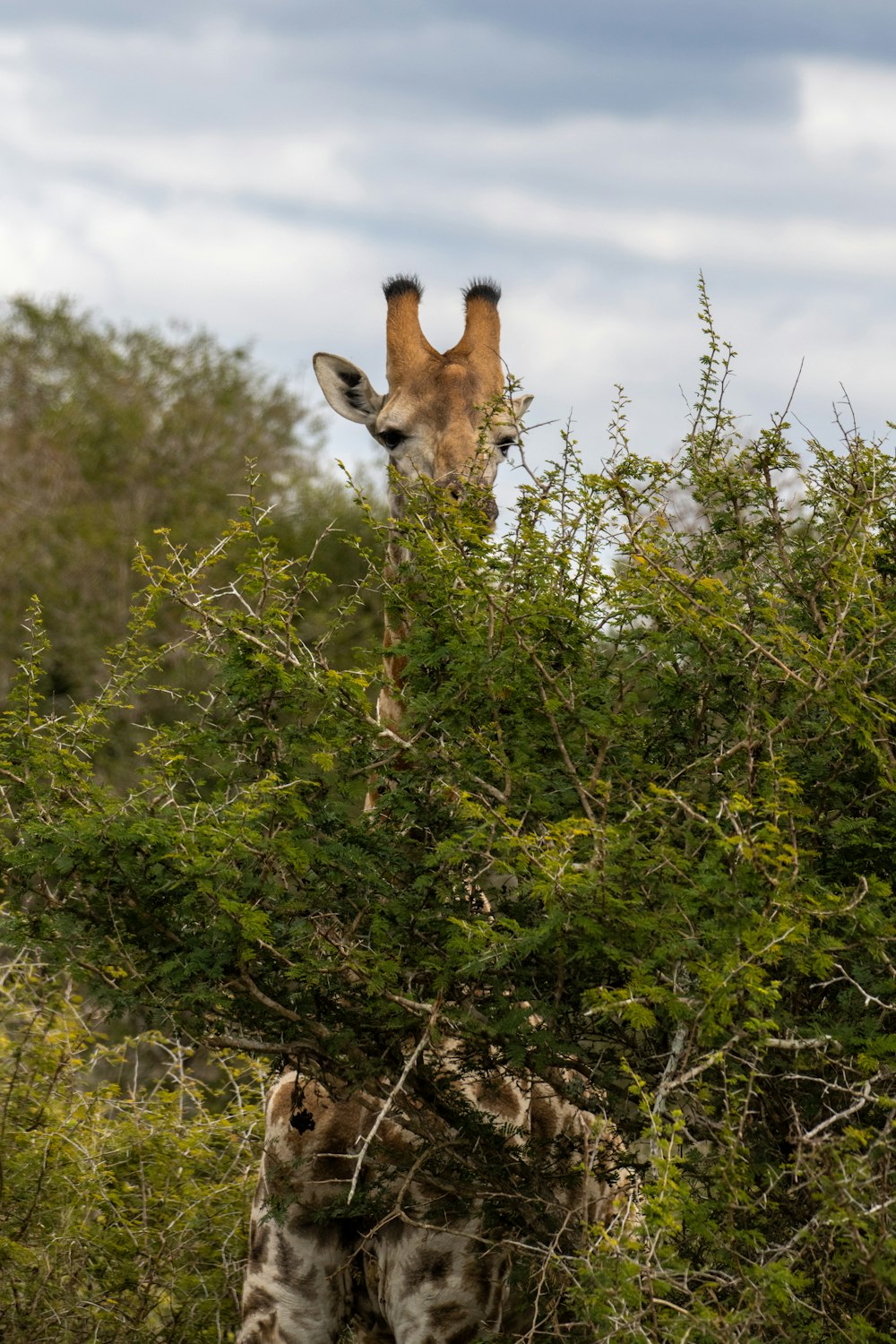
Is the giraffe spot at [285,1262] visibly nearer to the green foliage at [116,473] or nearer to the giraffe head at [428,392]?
the giraffe head at [428,392]

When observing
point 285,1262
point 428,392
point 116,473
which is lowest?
point 285,1262

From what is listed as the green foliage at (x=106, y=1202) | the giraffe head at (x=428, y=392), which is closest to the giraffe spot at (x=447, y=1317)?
the green foliage at (x=106, y=1202)

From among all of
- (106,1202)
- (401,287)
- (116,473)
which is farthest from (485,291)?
(116,473)

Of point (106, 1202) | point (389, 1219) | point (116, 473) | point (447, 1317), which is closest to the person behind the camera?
point (389, 1219)

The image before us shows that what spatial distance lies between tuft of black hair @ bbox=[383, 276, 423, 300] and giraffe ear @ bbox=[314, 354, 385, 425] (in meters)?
0.31

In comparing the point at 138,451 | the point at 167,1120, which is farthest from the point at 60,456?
the point at 167,1120

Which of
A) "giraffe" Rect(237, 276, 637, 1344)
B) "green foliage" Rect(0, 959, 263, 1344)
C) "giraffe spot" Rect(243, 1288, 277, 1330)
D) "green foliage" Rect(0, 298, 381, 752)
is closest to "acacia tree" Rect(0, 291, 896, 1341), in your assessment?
"giraffe" Rect(237, 276, 637, 1344)

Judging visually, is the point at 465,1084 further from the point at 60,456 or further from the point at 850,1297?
the point at 60,456

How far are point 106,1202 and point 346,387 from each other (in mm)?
3096

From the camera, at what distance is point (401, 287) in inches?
251

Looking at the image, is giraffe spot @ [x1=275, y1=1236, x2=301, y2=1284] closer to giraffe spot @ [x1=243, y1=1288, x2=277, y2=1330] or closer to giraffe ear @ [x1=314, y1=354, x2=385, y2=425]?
giraffe spot @ [x1=243, y1=1288, x2=277, y2=1330]

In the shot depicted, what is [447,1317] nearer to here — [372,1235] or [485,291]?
[372,1235]

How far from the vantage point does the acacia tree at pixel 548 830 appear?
3.15 m

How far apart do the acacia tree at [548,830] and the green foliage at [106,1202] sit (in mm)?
1084
